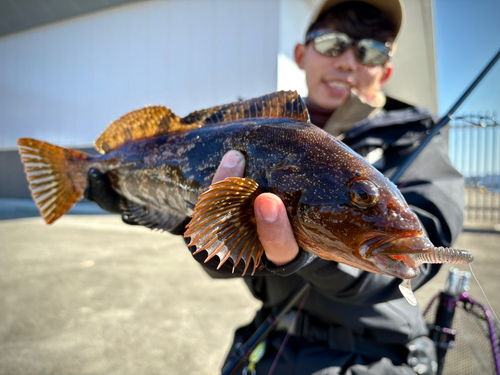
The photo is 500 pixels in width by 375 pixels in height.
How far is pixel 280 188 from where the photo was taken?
1.02 m

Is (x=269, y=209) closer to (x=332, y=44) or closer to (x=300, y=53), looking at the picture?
(x=332, y=44)

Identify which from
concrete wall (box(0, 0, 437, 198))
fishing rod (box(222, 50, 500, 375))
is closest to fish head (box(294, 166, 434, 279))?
fishing rod (box(222, 50, 500, 375))

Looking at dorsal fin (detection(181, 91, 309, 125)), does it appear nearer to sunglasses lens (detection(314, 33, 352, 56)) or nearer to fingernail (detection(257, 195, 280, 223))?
fingernail (detection(257, 195, 280, 223))

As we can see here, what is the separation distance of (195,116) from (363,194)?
98 centimetres

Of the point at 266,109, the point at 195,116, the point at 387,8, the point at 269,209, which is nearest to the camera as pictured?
the point at 269,209

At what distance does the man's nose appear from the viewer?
2.10 metres

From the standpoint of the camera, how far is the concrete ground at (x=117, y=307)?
267 cm

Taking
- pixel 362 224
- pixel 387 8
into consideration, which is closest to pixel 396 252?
pixel 362 224

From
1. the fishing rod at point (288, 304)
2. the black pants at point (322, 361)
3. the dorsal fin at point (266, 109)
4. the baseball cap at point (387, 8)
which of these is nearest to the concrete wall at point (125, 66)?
the baseball cap at point (387, 8)

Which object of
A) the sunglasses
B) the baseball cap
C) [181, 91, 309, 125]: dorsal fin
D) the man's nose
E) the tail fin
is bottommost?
the tail fin

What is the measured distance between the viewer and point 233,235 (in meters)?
1.01

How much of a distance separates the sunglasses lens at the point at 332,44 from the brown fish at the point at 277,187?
1.16 meters

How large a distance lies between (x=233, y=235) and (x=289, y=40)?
886cm

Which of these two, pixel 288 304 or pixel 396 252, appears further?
pixel 288 304
